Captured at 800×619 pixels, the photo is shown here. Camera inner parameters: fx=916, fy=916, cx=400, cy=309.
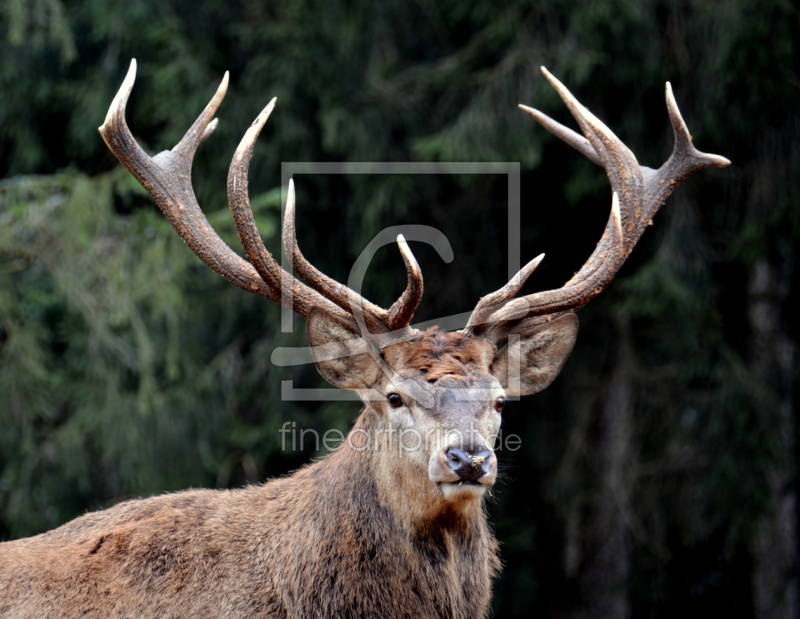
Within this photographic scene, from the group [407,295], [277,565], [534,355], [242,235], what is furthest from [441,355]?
[277,565]

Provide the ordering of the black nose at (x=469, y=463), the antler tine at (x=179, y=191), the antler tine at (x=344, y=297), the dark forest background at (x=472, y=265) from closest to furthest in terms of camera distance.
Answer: the black nose at (x=469, y=463), the antler tine at (x=344, y=297), the antler tine at (x=179, y=191), the dark forest background at (x=472, y=265)

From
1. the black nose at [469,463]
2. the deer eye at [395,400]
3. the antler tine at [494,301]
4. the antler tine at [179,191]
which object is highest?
the antler tine at [179,191]

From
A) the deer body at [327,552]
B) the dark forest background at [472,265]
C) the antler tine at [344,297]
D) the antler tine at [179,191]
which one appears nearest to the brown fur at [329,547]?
the deer body at [327,552]

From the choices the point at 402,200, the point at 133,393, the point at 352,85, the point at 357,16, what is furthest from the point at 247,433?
the point at 357,16

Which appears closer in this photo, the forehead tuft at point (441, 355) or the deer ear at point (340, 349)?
the forehead tuft at point (441, 355)

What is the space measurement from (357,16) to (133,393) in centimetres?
496

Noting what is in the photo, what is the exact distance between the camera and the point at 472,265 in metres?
10.6

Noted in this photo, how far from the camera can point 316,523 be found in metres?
4.24

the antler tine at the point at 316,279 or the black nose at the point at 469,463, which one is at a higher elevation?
the antler tine at the point at 316,279

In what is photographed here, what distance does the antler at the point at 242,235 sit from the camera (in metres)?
4.43

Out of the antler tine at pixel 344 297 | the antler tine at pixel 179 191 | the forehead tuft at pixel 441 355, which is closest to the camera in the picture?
the forehead tuft at pixel 441 355

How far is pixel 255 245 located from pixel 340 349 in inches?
25.8

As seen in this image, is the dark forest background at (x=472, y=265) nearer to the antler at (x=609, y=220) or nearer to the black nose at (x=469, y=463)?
the antler at (x=609, y=220)

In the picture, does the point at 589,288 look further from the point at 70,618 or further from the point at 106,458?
the point at 106,458
